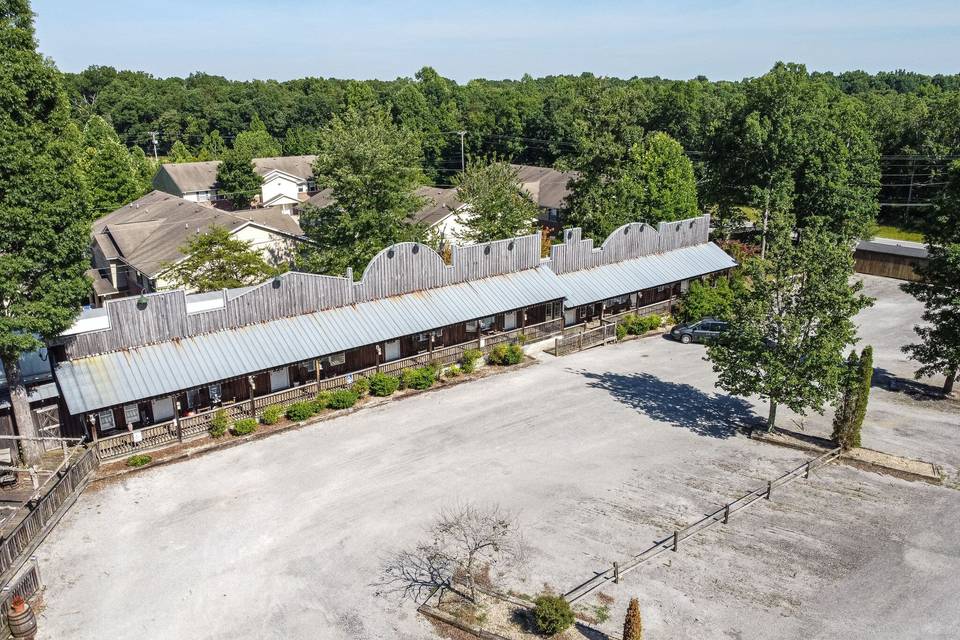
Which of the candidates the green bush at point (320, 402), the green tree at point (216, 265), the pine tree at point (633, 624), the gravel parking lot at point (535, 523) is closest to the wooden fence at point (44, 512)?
the gravel parking lot at point (535, 523)

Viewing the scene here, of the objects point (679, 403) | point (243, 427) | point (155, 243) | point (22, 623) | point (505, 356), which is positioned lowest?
point (22, 623)

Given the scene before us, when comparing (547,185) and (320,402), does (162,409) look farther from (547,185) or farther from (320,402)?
(547,185)

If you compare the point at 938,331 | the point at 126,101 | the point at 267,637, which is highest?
the point at 126,101

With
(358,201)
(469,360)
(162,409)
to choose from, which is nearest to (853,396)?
(469,360)

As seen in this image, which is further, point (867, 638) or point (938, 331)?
point (938, 331)


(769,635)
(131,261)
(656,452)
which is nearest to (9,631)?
(769,635)

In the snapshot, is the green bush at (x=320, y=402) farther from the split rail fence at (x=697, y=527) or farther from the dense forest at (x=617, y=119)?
the dense forest at (x=617, y=119)

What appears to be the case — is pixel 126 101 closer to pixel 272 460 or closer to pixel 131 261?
pixel 131 261

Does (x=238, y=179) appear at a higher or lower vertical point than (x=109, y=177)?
lower
